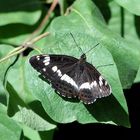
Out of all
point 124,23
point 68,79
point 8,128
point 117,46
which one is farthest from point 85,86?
point 124,23

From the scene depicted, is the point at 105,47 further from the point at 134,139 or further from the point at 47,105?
the point at 134,139

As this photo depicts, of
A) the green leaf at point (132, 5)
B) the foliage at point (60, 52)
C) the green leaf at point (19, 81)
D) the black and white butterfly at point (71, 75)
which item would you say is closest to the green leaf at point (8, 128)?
the foliage at point (60, 52)

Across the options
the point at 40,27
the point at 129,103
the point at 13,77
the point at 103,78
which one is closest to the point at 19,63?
the point at 13,77

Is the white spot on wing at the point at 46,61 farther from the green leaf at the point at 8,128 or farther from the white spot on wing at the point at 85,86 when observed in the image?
the green leaf at the point at 8,128

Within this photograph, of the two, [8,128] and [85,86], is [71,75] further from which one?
[8,128]

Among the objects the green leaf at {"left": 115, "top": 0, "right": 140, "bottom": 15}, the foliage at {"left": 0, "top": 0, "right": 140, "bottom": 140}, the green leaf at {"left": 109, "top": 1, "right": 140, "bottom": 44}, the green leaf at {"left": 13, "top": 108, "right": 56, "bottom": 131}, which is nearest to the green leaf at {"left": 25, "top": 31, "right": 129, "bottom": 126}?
the foliage at {"left": 0, "top": 0, "right": 140, "bottom": 140}

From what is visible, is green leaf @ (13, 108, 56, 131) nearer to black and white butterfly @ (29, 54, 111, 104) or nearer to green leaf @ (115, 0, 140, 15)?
black and white butterfly @ (29, 54, 111, 104)
